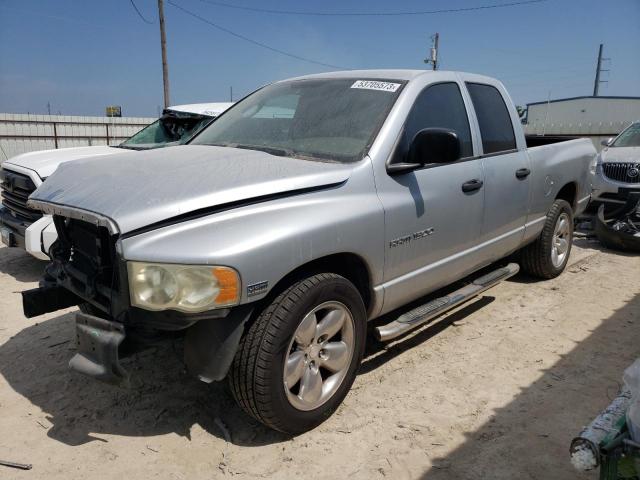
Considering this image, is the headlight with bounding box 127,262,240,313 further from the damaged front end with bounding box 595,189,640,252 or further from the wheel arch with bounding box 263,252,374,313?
the damaged front end with bounding box 595,189,640,252

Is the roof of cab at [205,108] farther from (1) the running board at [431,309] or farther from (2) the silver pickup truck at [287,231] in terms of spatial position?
(1) the running board at [431,309]

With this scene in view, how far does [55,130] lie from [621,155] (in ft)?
55.5

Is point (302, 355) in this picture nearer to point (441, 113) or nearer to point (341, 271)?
point (341, 271)


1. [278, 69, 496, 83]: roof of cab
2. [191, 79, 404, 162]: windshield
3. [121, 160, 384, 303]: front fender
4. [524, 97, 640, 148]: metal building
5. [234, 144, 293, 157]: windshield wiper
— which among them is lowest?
[121, 160, 384, 303]: front fender

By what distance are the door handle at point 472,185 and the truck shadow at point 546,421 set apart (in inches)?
51.7

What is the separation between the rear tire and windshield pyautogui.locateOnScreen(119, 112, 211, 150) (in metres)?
4.67

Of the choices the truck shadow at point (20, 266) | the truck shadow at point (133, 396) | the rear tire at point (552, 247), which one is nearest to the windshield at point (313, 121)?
the truck shadow at point (133, 396)

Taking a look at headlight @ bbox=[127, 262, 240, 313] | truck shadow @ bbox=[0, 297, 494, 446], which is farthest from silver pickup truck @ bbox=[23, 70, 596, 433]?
truck shadow @ bbox=[0, 297, 494, 446]

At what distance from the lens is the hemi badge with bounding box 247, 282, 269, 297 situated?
7.66 feet

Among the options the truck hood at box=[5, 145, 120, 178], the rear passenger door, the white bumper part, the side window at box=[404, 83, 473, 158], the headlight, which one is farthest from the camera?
the truck hood at box=[5, 145, 120, 178]

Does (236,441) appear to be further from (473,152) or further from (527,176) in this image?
(527,176)

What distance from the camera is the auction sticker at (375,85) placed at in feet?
11.1

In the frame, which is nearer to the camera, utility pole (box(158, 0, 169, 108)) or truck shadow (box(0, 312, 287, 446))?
truck shadow (box(0, 312, 287, 446))

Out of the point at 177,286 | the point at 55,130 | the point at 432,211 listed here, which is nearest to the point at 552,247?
the point at 432,211
